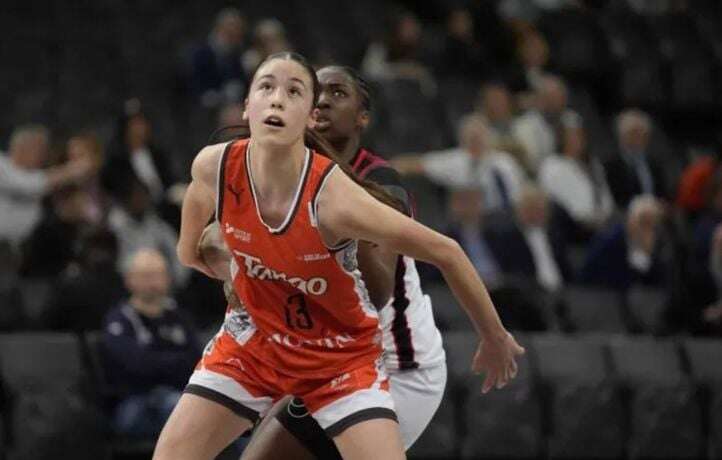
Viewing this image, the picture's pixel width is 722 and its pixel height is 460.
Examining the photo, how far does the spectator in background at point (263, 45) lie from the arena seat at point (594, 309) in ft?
9.66

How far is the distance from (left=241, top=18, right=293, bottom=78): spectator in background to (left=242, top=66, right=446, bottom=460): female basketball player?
645 centimetres

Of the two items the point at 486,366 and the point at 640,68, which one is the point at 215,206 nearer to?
the point at 486,366

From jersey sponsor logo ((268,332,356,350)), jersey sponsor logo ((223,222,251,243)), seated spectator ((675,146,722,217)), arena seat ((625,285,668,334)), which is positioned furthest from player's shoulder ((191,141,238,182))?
seated spectator ((675,146,722,217))

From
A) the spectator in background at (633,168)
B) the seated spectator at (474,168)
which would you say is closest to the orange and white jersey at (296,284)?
the seated spectator at (474,168)

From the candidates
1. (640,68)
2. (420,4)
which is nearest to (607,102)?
(640,68)

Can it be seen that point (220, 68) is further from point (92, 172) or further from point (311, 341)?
point (311, 341)

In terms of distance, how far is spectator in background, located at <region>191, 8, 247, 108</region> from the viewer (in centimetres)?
1220

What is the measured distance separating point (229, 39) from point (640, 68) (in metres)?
4.25

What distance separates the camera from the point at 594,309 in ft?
35.3

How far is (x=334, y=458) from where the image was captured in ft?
18.0

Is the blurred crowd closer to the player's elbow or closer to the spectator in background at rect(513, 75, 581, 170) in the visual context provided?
the spectator in background at rect(513, 75, 581, 170)

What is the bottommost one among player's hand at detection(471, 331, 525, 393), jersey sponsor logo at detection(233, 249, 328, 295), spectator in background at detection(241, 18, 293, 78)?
spectator in background at detection(241, 18, 293, 78)

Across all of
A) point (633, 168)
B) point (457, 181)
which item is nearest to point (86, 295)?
point (457, 181)

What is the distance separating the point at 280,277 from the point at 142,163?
19.8 ft
